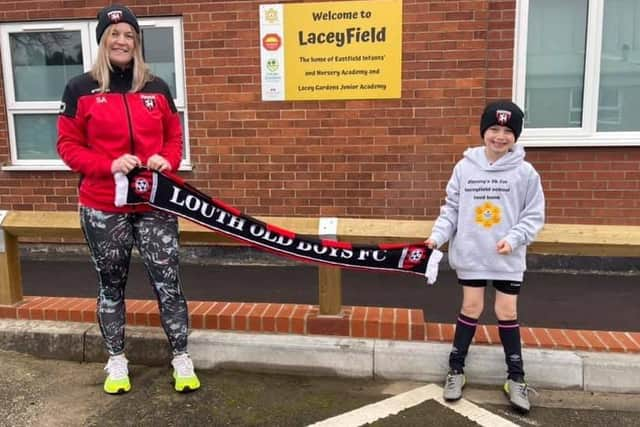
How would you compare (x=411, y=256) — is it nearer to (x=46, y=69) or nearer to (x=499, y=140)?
(x=499, y=140)

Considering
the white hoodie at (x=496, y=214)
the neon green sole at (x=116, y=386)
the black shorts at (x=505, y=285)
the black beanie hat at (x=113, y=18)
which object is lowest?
the neon green sole at (x=116, y=386)

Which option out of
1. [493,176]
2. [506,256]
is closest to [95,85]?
[493,176]

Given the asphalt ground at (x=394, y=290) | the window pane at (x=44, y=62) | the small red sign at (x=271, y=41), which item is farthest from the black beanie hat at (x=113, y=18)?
the window pane at (x=44, y=62)

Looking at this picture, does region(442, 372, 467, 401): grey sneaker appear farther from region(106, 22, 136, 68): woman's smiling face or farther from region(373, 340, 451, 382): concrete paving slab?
region(106, 22, 136, 68): woman's smiling face

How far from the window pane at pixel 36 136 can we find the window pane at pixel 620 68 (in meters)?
5.47

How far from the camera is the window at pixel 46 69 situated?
5.78m

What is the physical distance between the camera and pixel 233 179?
5.80 metres

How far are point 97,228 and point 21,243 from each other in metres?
3.78

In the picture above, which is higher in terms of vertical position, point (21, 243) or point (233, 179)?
point (233, 179)

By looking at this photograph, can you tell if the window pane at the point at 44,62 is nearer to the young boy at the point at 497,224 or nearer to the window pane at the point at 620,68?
the young boy at the point at 497,224

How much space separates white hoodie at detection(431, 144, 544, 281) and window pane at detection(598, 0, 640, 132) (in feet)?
9.90

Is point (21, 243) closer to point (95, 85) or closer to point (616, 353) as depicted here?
point (95, 85)

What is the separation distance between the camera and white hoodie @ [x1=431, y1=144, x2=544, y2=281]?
2.89 meters

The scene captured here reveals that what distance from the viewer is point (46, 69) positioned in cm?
607
